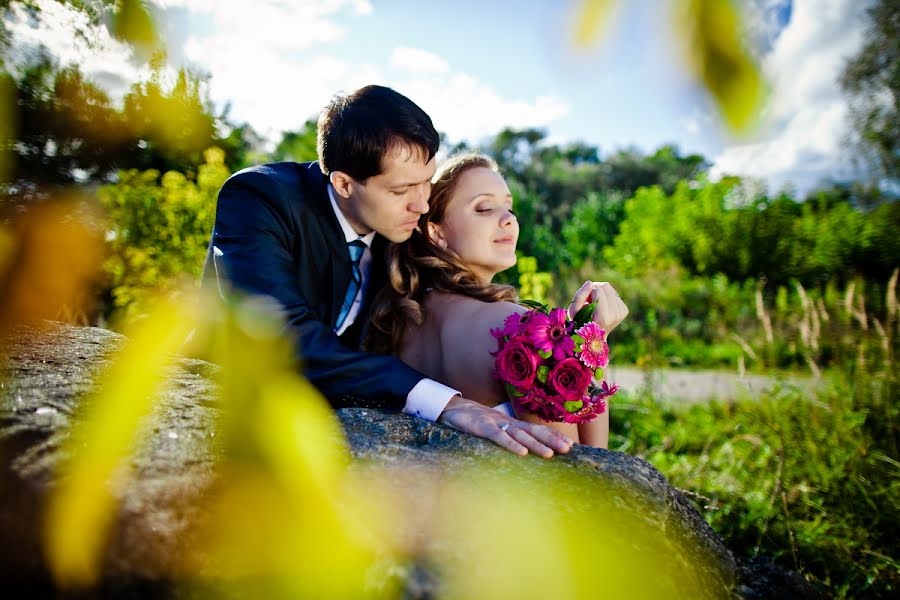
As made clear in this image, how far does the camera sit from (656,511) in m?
1.59

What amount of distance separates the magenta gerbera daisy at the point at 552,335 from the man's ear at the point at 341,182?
1322 millimetres

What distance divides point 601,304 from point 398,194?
1.13 metres

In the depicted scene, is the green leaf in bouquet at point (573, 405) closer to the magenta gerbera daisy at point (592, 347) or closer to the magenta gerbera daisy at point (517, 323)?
the magenta gerbera daisy at point (592, 347)

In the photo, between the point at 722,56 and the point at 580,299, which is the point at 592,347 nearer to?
the point at 580,299

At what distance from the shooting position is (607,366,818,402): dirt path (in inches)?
248

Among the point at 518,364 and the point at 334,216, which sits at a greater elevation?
the point at 334,216

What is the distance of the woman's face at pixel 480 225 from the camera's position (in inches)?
114

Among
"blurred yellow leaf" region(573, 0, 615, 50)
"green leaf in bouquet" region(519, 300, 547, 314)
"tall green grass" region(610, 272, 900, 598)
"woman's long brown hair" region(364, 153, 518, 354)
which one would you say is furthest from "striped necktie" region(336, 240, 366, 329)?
"blurred yellow leaf" region(573, 0, 615, 50)

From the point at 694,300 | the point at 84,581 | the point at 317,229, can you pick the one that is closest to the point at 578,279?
the point at 694,300

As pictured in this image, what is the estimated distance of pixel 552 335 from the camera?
222 centimetres

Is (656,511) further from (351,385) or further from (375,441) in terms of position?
(351,385)

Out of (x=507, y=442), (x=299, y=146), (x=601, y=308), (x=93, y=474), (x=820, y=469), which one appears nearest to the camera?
(x=93, y=474)

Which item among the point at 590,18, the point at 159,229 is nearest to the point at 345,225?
the point at 590,18

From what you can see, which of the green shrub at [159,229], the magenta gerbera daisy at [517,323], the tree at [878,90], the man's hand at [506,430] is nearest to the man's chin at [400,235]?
the magenta gerbera daisy at [517,323]
